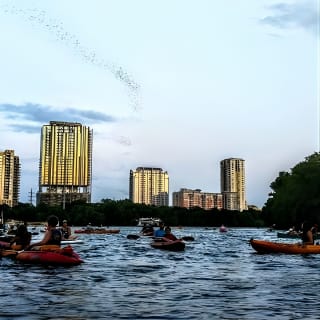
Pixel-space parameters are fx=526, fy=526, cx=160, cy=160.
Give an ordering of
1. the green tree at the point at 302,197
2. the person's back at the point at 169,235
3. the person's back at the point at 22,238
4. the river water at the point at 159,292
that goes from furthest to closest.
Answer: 1. the green tree at the point at 302,197
2. the person's back at the point at 169,235
3. the person's back at the point at 22,238
4. the river water at the point at 159,292

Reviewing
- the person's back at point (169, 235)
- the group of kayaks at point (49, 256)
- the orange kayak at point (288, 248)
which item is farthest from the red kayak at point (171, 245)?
the group of kayaks at point (49, 256)

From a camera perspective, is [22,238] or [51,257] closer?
[51,257]

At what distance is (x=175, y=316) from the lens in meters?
10.0

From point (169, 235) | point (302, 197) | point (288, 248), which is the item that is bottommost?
point (288, 248)

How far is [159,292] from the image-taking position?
13.3 metres

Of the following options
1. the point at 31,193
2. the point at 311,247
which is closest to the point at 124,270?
the point at 311,247

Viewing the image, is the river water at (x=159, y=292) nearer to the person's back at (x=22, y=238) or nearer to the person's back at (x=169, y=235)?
the person's back at (x=22, y=238)

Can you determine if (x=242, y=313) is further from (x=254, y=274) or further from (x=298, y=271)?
(x=298, y=271)

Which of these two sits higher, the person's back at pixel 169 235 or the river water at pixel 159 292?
the person's back at pixel 169 235

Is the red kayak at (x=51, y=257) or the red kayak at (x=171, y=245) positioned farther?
the red kayak at (x=171, y=245)

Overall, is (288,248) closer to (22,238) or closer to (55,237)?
(55,237)

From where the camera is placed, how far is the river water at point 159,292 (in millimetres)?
10383

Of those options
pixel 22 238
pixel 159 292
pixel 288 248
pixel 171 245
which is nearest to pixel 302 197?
pixel 171 245

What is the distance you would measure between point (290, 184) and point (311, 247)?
190 feet
